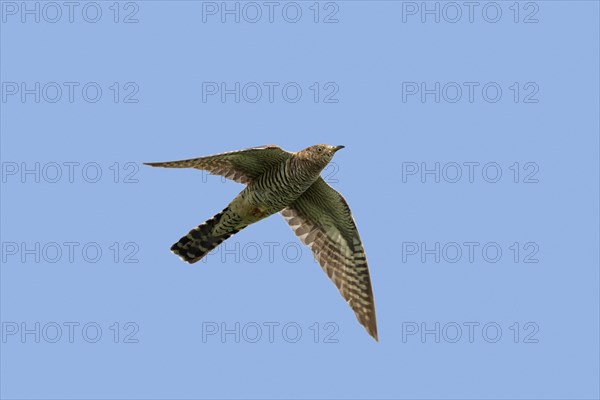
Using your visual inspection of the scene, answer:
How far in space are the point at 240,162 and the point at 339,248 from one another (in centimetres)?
310

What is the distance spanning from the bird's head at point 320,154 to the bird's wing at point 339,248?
78.0 inches

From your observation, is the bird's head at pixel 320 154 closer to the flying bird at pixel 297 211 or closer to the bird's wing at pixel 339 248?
the flying bird at pixel 297 211

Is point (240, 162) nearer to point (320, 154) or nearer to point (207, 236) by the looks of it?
point (320, 154)

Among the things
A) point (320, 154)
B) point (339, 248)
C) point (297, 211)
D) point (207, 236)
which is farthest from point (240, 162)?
point (339, 248)

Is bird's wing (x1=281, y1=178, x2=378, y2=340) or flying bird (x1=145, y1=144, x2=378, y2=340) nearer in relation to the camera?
flying bird (x1=145, y1=144, x2=378, y2=340)

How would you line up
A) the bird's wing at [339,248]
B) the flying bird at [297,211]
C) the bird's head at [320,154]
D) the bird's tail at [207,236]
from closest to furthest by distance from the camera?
the bird's head at [320,154], the flying bird at [297,211], the bird's tail at [207,236], the bird's wing at [339,248]

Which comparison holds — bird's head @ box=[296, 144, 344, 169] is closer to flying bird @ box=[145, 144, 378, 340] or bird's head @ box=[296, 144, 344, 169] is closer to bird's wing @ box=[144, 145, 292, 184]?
flying bird @ box=[145, 144, 378, 340]

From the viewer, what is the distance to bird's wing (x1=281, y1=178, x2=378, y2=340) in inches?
773

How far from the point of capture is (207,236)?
1909 cm

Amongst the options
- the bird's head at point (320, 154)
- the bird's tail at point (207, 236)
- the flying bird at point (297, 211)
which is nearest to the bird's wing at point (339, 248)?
the flying bird at point (297, 211)

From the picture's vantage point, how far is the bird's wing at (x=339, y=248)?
64.4ft

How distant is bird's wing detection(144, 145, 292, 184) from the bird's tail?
76 centimetres

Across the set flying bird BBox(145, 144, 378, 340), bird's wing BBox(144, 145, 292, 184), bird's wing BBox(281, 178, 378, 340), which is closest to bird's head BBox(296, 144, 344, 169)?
flying bird BBox(145, 144, 378, 340)

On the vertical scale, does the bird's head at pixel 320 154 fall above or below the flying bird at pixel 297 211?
above
